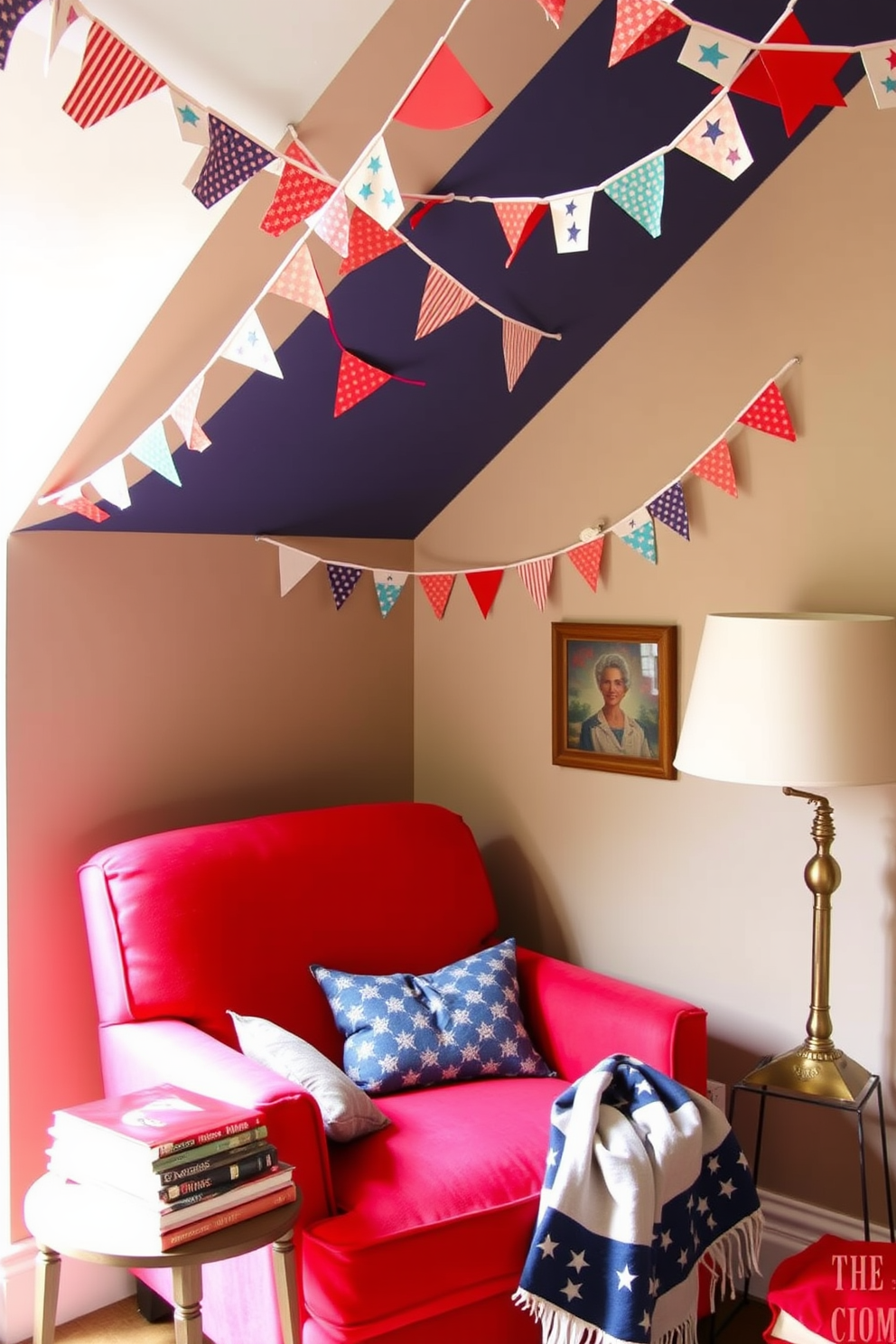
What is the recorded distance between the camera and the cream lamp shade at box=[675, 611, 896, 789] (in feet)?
8.07

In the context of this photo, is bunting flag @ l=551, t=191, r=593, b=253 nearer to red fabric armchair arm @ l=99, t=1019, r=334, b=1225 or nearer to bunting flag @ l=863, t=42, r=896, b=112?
bunting flag @ l=863, t=42, r=896, b=112

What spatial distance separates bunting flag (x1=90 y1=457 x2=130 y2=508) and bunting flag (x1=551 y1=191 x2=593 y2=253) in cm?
102

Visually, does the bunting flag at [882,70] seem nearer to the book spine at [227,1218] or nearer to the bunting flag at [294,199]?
the bunting flag at [294,199]

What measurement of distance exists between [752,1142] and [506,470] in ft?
5.71

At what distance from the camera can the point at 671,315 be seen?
10.00 feet

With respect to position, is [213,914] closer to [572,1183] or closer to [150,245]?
[572,1183]

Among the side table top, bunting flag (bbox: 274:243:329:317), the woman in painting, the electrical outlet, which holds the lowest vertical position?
the electrical outlet

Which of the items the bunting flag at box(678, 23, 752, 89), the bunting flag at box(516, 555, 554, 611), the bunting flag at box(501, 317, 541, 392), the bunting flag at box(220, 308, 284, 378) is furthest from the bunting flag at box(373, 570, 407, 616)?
the bunting flag at box(678, 23, 752, 89)

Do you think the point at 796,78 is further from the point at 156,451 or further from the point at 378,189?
the point at 156,451

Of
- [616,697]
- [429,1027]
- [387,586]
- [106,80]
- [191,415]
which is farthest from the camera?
[387,586]

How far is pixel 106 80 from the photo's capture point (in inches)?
65.7

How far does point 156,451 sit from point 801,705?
132 cm

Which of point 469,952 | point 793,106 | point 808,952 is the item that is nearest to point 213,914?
point 469,952

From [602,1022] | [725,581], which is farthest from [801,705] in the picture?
[602,1022]
